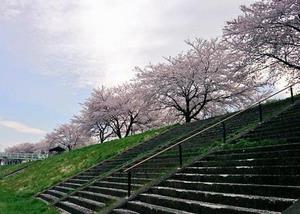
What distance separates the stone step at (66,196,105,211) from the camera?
11.3 meters

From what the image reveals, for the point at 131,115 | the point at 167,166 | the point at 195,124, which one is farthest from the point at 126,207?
the point at 131,115

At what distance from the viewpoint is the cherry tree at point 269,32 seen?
1898 cm

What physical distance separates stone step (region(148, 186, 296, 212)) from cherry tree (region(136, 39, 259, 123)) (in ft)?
74.4

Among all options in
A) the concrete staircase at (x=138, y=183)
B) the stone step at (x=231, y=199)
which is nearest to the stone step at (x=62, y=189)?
the concrete staircase at (x=138, y=183)

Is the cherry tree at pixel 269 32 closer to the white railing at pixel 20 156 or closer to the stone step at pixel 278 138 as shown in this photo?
the stone step at pixel 278 138

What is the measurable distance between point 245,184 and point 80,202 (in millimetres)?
6908

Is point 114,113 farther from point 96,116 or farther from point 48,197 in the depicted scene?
point 48,197

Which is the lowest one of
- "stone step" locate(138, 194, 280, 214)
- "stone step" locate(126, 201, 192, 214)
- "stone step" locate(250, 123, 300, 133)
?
"stone step" locate(126, 201, 192, 214)

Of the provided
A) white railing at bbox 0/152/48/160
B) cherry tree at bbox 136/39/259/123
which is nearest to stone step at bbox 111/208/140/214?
cherry tree at bbox 136/39/259/123

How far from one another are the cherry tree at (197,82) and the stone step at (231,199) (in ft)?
74.4

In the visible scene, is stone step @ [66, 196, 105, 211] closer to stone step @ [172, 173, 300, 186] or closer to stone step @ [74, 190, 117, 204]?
stone step @ [74, 190, 117, 204]

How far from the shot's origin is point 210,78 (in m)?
31.4

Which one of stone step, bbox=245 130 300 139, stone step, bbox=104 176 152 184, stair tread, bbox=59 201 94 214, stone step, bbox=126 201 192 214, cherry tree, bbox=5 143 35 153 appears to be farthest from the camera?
cherry tree, bbox=5 143 35 153

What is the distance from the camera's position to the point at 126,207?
9789 mm
